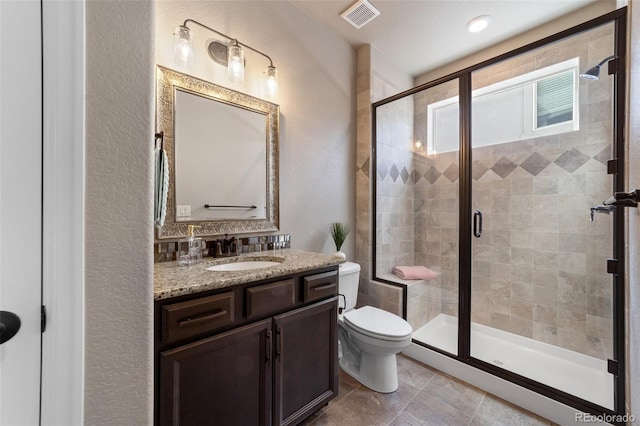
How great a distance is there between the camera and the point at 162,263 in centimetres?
129

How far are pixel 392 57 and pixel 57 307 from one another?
294 cm

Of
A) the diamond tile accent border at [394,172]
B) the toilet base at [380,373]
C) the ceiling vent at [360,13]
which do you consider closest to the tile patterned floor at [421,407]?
the toilet base at [380,373]

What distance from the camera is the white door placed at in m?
0.54

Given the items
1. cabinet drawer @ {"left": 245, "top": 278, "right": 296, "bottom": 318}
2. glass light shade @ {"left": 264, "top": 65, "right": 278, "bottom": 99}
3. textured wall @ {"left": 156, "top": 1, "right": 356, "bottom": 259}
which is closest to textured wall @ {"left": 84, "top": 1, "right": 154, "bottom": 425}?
cabinet drawer @ {"left": 245, "top": 278, "right": 296, "bottom": 318}

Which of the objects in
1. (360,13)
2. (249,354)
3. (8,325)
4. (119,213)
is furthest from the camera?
(360,13)

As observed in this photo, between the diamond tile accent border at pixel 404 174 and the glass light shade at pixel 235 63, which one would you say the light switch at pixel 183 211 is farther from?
the diamond tile accent border at pixel 404 174

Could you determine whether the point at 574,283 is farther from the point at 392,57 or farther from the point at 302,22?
the point at 302,22

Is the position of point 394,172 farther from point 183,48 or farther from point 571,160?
point 183,48

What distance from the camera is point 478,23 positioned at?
6.63 ft

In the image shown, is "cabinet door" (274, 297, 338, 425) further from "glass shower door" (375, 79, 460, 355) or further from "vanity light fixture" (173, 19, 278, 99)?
"vanity light fixture" (173, 19, 278, 99)

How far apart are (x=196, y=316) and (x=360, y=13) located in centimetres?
230

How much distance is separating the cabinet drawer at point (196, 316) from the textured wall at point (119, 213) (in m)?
0.13

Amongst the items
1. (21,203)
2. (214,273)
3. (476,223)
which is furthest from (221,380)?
(476,223)

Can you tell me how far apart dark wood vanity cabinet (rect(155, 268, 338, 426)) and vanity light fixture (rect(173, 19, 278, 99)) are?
1.26 meters
